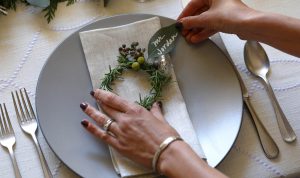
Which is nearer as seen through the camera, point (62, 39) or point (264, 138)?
point (264, 138)

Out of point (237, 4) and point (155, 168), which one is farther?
point (237, 4)

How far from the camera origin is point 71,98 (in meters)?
0.72

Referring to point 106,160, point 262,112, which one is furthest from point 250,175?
point 106,160

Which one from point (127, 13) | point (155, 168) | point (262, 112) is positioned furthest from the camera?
point (127, 13)

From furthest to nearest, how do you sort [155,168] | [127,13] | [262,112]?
[127,13], [262,112], [155,168]

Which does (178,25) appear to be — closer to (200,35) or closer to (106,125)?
(200,35)

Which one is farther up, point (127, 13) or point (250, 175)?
point (127, 13)

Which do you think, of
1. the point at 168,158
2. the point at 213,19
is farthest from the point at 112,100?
the point at 213,19

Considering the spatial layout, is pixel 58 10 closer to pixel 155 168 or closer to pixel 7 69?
pixel 7 69

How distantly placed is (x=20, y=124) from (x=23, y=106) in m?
0.03

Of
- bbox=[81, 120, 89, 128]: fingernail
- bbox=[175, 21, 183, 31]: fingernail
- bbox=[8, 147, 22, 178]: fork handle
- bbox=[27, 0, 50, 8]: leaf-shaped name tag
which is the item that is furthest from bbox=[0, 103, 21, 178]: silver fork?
bbox=[175, 21, 183, 31]: fingernail

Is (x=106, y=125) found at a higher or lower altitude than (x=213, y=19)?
lower

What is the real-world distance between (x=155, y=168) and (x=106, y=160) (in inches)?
3.1

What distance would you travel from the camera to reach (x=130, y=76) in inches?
29.2
